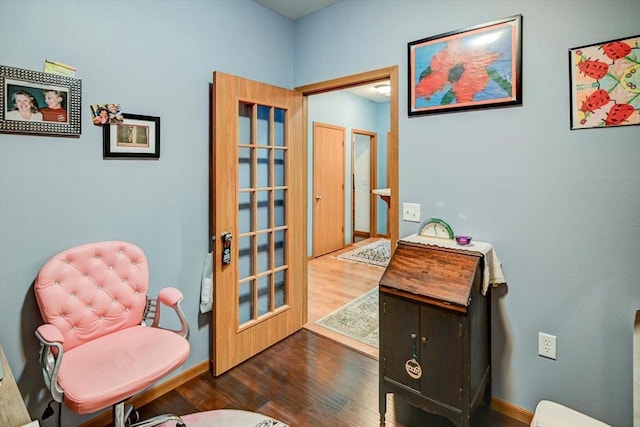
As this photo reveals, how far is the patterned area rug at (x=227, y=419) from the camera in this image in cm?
185

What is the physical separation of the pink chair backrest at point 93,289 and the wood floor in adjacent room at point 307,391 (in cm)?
63

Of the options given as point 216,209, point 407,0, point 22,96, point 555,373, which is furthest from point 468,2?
point 22,96

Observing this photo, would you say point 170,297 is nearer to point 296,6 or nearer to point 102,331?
point 102,331

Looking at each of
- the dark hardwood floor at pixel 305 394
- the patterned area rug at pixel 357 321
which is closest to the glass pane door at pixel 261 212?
the dark hardwood floor at pixel 305 394

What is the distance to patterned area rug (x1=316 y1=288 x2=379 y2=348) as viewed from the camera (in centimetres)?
290

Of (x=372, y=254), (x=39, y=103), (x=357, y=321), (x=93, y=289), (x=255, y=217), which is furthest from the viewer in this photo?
(x=372, y=254)

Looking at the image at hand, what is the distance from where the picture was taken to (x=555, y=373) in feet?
6.01

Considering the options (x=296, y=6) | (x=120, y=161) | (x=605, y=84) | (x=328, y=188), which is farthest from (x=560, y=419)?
(x=328, y=188)

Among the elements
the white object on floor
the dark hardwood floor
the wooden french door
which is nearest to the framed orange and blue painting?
the wooden french door

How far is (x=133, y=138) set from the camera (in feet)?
6.40

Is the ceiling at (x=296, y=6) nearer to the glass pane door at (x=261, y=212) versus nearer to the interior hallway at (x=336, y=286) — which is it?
the glass pane door at (x=261, y=212)

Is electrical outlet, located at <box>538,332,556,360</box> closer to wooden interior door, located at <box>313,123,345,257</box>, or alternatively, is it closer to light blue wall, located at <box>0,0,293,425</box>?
light blue wall, located at <box>0,0,293,425</box>

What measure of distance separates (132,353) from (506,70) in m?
2.42

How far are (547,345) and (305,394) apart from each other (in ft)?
4.67
